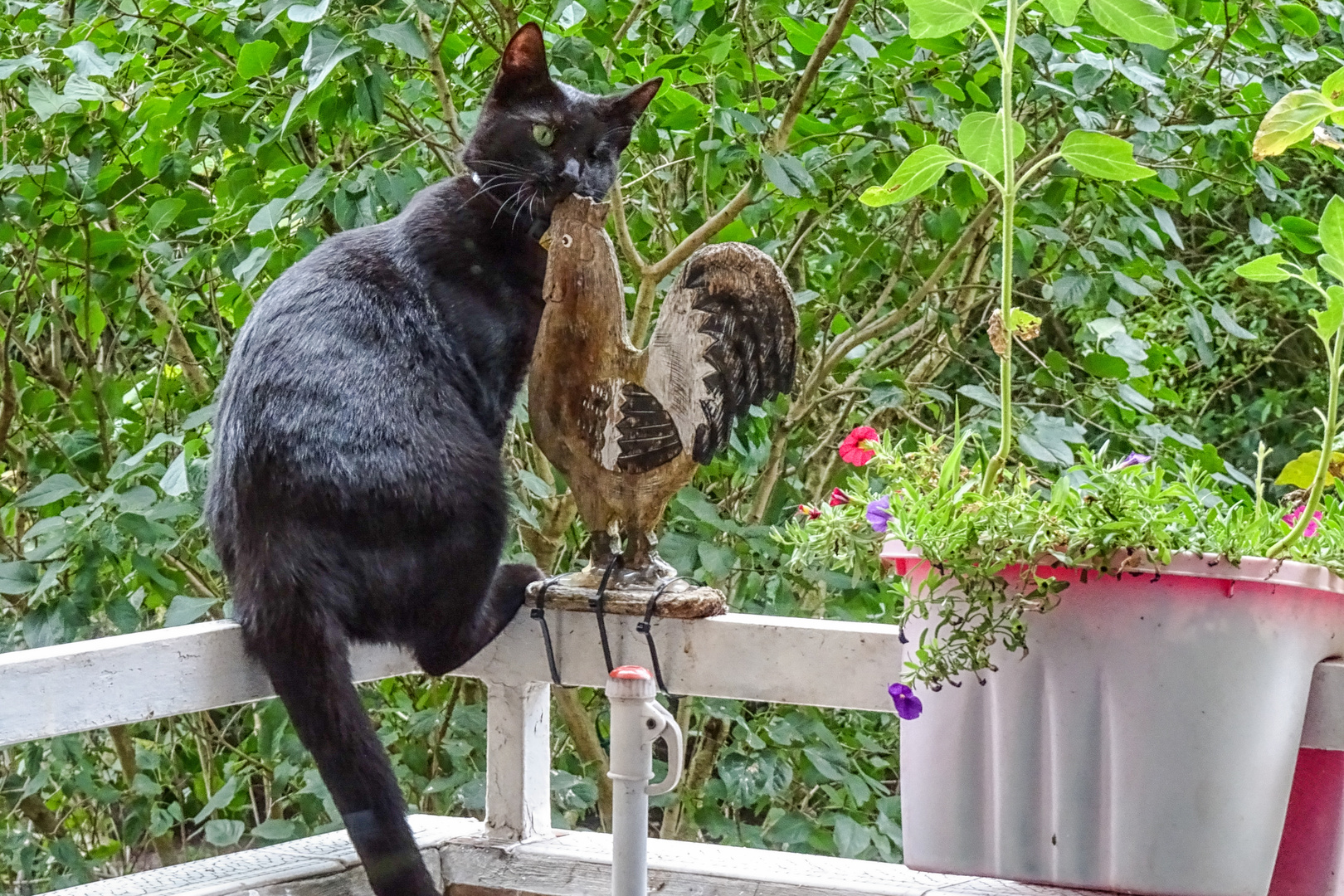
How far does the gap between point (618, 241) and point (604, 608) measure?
0.63 metres

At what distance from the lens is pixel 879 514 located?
81 cm

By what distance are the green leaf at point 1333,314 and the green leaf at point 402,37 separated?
0.75 metres

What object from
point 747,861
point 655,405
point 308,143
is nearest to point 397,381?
point 655,405

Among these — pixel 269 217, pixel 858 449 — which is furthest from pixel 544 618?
pixel 269 217

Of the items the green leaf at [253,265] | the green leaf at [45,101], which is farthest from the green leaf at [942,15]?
the green leaf at [45,101]

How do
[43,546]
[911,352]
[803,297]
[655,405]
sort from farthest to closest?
1. [911,352]
2. [803,297]
3. [43,546]
4. [655,405]

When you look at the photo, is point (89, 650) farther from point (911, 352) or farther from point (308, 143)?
point (911, 352)

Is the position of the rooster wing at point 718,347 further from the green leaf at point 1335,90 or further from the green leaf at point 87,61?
the green leaf at point 87,61

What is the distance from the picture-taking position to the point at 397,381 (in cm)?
99

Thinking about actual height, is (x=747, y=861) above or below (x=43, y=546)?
below

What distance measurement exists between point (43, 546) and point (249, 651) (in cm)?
56

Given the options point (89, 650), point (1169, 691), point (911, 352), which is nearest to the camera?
point (1169, 691)

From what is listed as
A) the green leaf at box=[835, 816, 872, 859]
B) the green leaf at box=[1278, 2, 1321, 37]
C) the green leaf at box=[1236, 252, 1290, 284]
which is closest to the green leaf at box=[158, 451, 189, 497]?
the green leaf at box=[835, 816, 872, 859]

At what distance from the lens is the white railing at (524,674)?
812 mm
